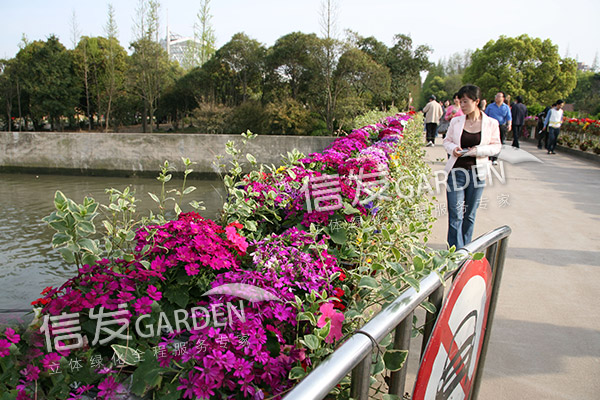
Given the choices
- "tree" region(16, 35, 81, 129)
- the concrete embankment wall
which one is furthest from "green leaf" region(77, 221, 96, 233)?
"tree" region(16, 35, 81, 129)

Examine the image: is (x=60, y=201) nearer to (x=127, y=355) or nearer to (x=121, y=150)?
(x=127, y=355)

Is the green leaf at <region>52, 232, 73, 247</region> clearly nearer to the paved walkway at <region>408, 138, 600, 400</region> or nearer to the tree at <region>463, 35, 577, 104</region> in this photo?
the paved walkway at <region>408, 138, 600, 400</region>

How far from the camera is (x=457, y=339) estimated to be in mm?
1489

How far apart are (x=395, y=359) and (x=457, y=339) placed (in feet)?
1.19

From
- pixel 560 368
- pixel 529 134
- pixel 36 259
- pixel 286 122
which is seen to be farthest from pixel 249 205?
pixel 529 134

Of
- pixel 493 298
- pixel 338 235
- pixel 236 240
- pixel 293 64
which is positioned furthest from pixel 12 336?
pixel 293 64

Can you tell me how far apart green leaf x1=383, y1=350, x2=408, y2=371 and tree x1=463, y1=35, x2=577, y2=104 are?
1883 inches

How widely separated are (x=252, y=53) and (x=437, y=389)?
26836 mm

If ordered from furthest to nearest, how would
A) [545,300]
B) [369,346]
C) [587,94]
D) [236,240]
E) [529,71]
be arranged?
[587,94] → [529,71] → [545,300] → [236,240] → [369,346]

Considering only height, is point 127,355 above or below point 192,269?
below

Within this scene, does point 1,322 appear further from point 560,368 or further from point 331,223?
point 560,368

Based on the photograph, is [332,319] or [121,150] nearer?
[332,319]

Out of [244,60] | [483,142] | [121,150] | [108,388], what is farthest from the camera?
[244,60]

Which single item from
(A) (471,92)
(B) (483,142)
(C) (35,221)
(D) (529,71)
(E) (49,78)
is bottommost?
(C) (35,221)
